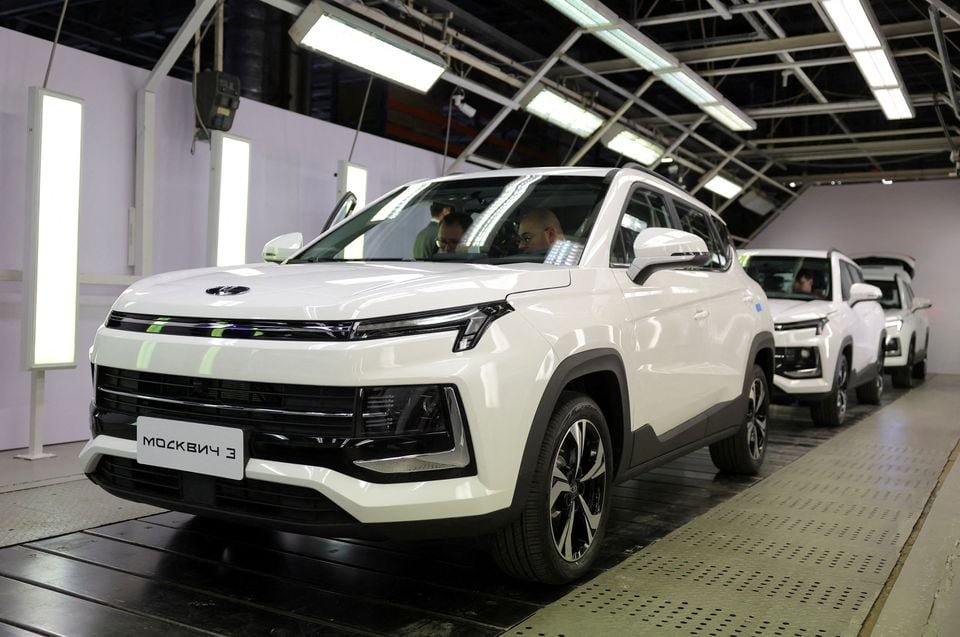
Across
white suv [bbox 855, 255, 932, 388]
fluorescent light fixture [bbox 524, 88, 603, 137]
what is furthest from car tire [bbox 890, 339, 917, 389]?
fluorescent light fixture [bbox 524, 88, 603, 137]

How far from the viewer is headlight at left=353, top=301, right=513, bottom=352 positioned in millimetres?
2656

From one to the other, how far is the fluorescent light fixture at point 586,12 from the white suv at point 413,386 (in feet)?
12.9

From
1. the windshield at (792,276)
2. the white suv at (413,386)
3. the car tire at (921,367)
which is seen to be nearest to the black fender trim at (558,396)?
the white suv at (413,386)

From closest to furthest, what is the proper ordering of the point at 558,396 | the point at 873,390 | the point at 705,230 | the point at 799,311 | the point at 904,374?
the point at 558,396 < the point at 705,230 < the point at 799,311 < the point at 873,390 < the point at 904,374

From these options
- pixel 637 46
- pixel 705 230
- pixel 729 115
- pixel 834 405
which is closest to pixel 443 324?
pixel 705 230

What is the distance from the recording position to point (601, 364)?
3.32 metres

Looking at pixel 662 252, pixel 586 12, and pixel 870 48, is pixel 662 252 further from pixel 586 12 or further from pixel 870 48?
pixel 870 48

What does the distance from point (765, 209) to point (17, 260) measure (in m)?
15.7

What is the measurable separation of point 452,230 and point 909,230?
16.0 metres

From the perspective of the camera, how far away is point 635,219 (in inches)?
157

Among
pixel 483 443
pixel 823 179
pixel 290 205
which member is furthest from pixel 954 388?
pixel 483 443

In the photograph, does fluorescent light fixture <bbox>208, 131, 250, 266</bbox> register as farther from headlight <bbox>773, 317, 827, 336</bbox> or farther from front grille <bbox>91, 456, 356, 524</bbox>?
headlight <bbox>773, 317, 827, 336</bbox>

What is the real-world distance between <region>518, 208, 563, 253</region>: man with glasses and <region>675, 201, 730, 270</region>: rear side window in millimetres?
1188

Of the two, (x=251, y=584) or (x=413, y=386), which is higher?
(x=413, y=386)
